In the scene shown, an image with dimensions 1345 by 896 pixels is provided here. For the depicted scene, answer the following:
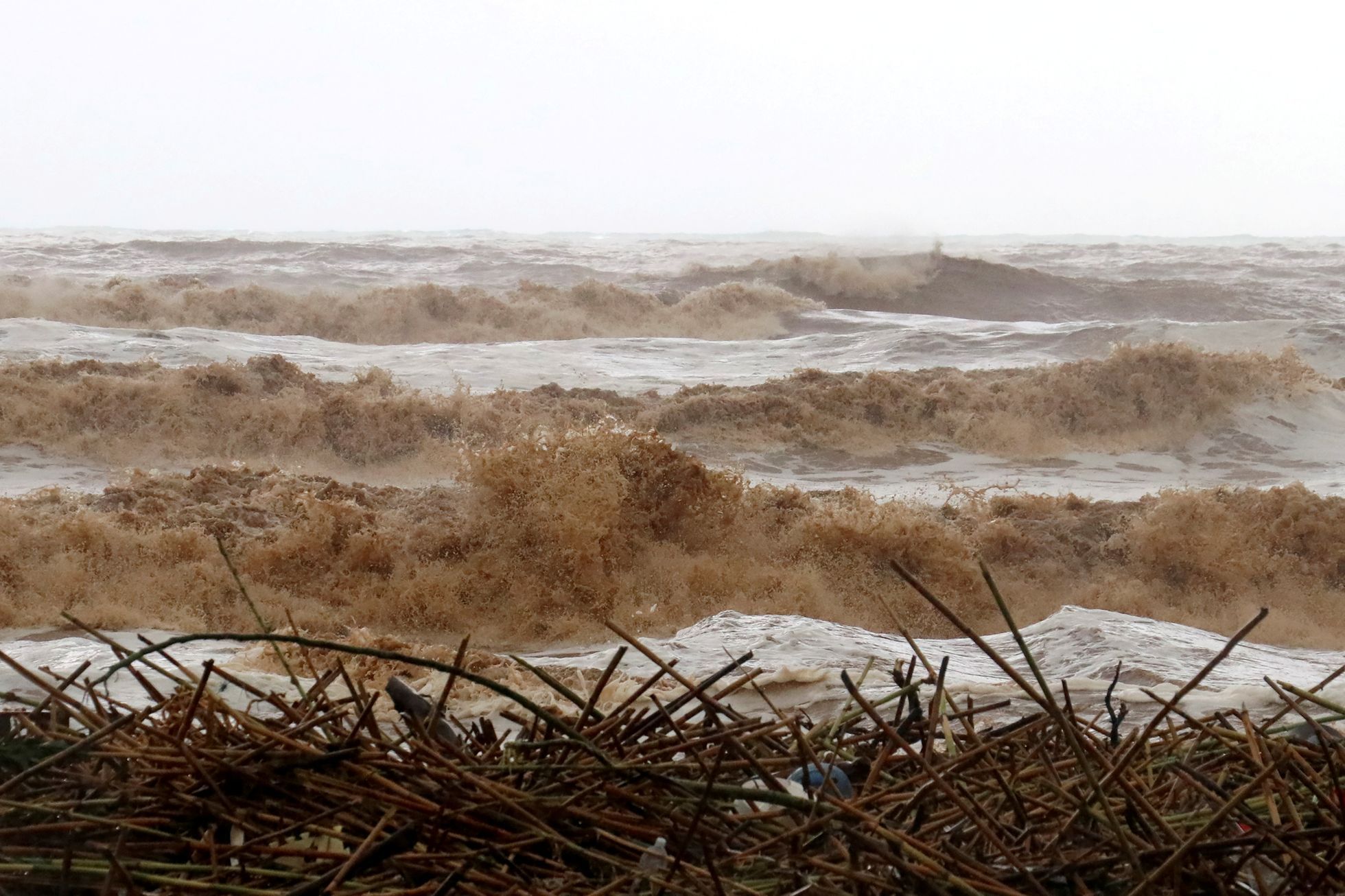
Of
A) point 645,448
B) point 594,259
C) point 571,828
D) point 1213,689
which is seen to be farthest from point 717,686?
point 594,259

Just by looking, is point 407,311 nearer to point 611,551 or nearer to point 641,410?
point 641,410

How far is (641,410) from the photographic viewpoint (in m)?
11.1

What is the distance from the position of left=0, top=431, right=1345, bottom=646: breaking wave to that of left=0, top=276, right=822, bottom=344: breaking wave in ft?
40.4

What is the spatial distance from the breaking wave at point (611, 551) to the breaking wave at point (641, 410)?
1.42 meters

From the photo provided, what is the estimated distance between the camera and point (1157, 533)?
720 centimetres

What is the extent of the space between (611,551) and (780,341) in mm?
10529

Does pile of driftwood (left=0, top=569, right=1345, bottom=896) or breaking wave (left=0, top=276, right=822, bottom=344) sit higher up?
pile of driftwood (left=0, top=569, right=1345, bottom=896)

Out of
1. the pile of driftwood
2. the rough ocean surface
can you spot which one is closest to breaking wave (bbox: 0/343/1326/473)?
the rough ocean surface

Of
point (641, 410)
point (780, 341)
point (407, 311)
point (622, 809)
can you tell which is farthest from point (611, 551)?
point (407, 311)

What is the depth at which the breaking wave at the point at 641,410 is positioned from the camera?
954 centimetres

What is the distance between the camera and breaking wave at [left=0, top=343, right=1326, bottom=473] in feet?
31.3

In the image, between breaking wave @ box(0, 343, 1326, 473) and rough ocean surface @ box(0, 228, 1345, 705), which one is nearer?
rough ocean surface @ box(0, 228, 1345, 705)

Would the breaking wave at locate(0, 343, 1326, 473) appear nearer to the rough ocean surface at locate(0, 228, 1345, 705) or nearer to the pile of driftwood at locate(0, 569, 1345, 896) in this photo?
the rough ocean surface at locate(0, 228, 1345, 705)

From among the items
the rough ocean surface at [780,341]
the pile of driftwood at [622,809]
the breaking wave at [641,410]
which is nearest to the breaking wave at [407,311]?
the rough ocean surface at [780,341]
